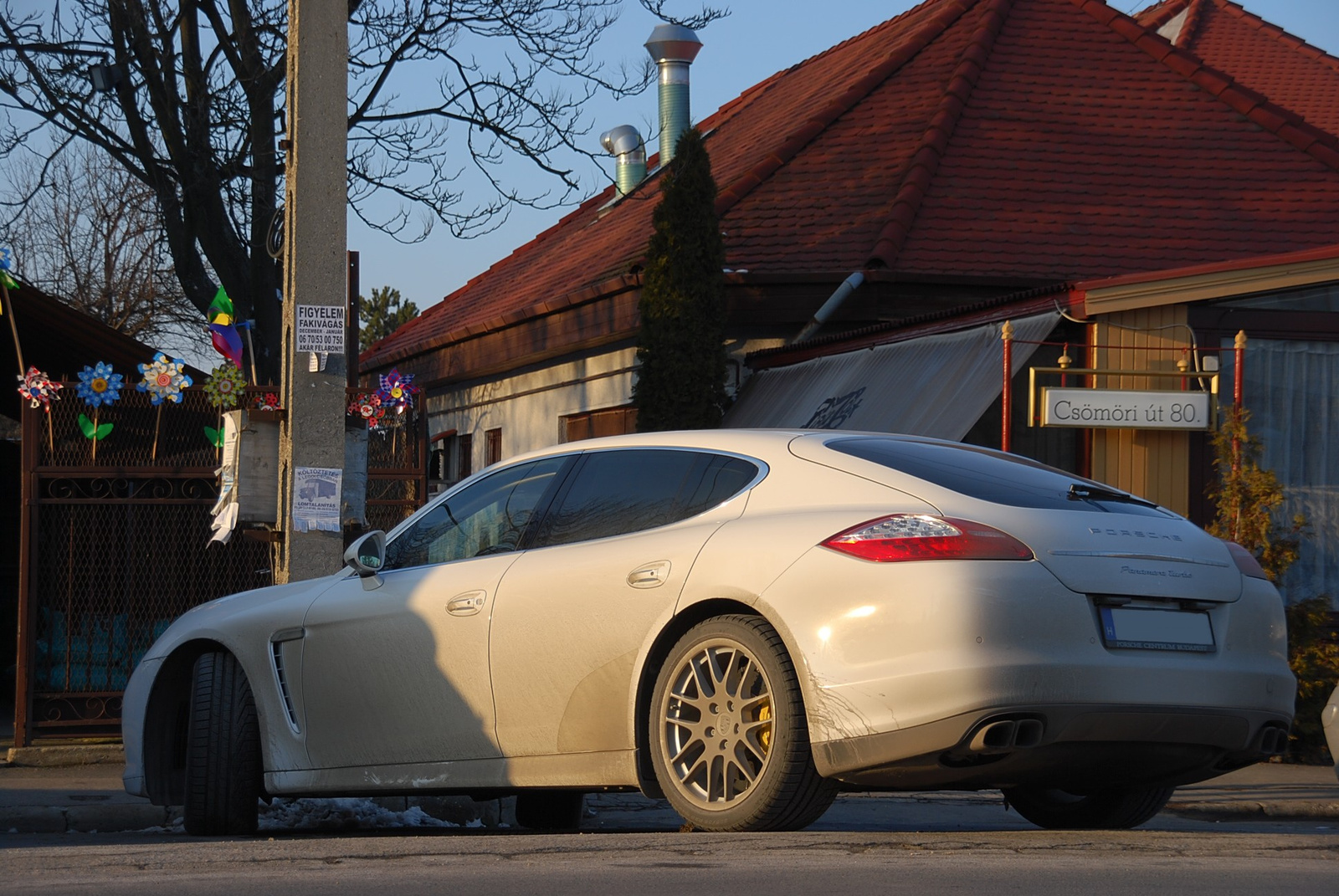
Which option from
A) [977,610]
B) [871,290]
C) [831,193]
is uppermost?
[831,193]

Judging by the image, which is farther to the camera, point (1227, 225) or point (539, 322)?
point (539, 322)

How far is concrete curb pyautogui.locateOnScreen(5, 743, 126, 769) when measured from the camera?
10180 mm

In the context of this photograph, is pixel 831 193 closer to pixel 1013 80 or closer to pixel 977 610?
pixel 1013 80

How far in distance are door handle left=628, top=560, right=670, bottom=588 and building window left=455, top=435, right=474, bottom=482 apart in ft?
56.3

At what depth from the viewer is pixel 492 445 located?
22109 millimetres

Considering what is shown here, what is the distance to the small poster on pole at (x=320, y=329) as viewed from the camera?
888cm

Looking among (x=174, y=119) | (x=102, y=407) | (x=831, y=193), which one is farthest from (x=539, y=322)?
(x=102, y=407)

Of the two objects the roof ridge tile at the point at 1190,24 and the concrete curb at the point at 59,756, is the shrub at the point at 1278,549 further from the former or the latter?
the roof ridge tile at the point at 1190,24

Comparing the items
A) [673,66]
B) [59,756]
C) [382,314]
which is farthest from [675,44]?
[382,314]

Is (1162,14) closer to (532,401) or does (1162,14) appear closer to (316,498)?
(532,401)

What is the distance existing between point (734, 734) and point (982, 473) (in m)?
1.22

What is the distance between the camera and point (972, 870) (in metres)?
4.88

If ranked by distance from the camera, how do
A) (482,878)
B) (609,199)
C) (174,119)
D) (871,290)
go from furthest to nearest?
(609,199), (174,119), (871,290), (482,878)

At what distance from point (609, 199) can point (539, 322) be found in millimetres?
7172
